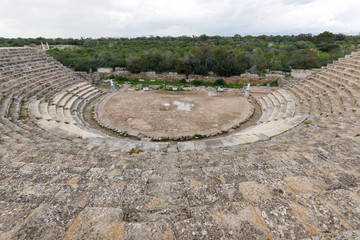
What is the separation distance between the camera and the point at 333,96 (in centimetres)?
1063

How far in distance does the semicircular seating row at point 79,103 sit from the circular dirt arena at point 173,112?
1.59m

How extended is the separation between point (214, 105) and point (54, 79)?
1523cm

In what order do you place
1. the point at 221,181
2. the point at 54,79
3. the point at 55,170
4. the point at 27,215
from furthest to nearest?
1. the point at 54,79
2. the point at 55,170
3. the point at 221,181
4. the point at 27,215

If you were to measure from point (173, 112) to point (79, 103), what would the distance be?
829 cm

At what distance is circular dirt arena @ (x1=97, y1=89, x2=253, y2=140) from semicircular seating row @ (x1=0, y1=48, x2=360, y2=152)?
159cm

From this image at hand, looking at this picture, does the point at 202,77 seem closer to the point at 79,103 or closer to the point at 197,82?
the point at 197,82

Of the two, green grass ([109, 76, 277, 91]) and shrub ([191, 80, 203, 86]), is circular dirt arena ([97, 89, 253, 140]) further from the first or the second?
shrub ([191, 80, 203, 86])

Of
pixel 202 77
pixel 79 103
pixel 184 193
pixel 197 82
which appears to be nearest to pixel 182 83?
pixel 197 82

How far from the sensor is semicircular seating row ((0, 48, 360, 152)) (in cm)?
768

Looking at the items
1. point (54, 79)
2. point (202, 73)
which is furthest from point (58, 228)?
point (202, 73)

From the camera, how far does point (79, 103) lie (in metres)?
14.7

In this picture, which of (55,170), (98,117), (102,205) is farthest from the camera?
(98,117)

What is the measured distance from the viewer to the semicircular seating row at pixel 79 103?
768 cm

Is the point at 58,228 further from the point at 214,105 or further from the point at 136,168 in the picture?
the point at 214,105
